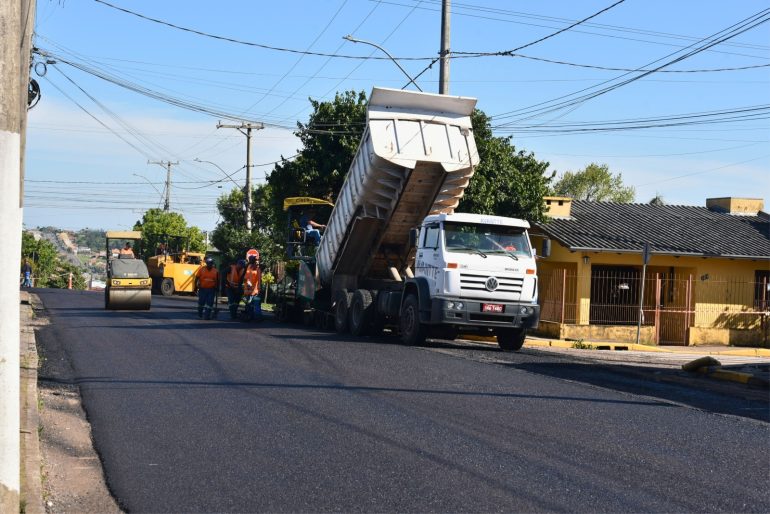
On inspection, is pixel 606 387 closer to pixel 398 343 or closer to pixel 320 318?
pixel 398 343

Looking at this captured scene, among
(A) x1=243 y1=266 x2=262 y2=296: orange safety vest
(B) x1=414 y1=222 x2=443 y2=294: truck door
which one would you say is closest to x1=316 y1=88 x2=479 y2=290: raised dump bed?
(B) x1=414 y1=222 x2=443 y2=294: truck door

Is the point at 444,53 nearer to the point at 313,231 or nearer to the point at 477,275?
the point at 313,231

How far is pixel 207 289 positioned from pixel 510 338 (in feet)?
31.2

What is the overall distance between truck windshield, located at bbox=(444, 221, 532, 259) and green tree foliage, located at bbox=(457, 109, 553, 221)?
11.3 m

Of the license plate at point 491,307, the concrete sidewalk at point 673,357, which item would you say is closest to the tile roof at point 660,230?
the concrete sidewalk at point 673,357

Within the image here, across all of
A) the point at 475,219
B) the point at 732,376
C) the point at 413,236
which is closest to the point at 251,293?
the point at 413,236

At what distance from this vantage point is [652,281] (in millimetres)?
30125

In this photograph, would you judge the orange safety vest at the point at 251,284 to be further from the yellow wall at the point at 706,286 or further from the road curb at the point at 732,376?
the road curb at the point at 732,376

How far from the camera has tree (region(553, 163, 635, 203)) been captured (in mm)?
66250

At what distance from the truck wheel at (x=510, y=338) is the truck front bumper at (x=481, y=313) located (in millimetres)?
647

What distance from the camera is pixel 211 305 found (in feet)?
82.0

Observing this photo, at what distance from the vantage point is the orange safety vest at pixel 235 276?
1000 inches

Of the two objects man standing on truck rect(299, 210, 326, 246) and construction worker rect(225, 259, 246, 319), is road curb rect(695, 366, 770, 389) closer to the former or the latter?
man standing on truck rect(299, 210, 326, 246)

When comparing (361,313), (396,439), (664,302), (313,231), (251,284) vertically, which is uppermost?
(313,231)
